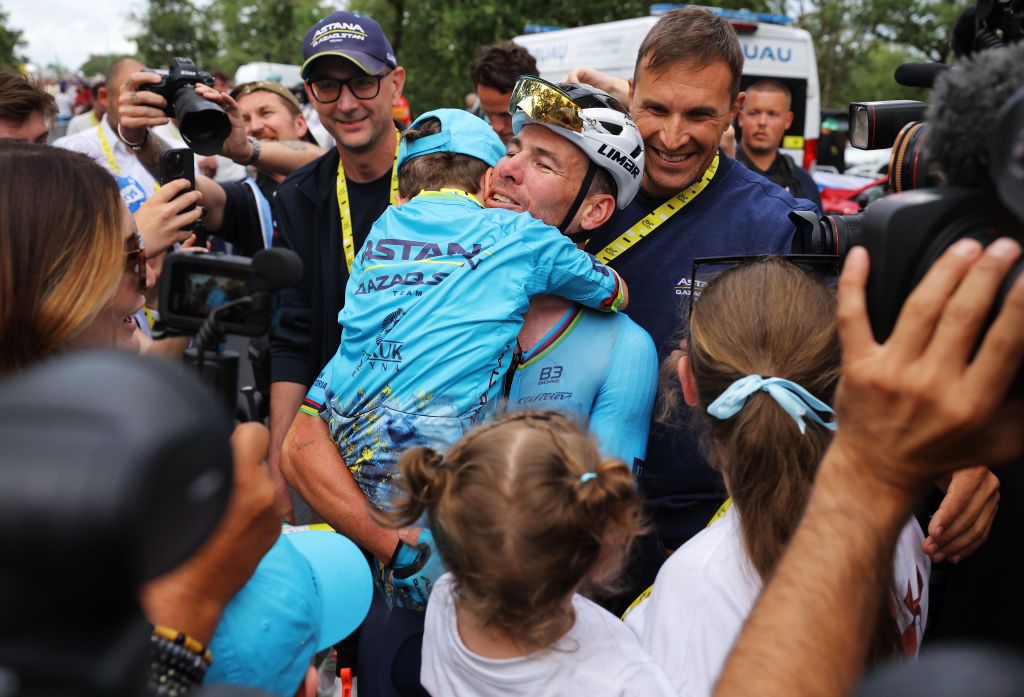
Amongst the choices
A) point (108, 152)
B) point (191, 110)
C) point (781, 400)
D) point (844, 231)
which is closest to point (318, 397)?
point (781, 400)

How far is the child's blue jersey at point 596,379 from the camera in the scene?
234 centimetres

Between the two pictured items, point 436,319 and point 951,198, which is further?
point 436,319

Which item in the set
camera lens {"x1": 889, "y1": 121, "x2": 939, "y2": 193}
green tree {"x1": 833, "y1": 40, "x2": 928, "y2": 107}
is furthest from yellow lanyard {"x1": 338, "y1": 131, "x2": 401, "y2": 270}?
green tree {"x1": 833, "y1": 40, "x2": 928, "y2": 107}

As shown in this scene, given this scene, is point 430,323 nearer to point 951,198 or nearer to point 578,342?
point 578,342

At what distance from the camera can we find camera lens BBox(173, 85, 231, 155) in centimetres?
348

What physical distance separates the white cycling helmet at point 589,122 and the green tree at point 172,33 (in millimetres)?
59661

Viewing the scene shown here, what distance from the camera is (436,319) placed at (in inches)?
86.2

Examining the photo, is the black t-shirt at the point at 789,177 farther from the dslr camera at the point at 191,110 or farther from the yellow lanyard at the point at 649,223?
the dslr camera at the point at 191,110

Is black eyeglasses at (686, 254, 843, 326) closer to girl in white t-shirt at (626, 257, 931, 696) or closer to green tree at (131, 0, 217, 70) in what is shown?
girl in white t-shirt at (626, 257, 931, 696)

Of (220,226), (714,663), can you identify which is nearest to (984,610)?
(714,663)

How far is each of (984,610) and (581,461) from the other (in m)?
0.91

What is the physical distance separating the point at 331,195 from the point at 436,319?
151 cm

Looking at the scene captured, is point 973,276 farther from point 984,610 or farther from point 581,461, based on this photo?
point 984,610

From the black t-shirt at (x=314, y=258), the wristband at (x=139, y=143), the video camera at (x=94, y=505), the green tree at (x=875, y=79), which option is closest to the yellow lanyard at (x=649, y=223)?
the black t-shirt at (x=314, y=258)
